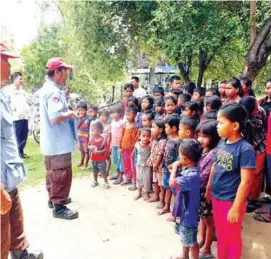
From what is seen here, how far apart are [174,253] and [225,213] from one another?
2.75 ft

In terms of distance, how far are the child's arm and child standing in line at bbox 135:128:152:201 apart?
2.18m

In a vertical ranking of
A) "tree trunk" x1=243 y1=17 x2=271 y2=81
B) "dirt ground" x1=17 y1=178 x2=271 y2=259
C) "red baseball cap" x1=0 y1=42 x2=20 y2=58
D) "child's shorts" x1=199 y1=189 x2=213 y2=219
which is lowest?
"dirt ground" x1=17 y1=178 x2=271 y2=259

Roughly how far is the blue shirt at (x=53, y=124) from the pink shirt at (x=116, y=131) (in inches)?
58.7

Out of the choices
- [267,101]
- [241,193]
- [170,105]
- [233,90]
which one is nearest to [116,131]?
[170,105]

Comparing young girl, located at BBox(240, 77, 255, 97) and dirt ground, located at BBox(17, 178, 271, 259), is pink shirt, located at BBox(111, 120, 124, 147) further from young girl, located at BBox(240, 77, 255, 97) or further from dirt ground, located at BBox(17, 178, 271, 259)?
young girl, located at BBox(240, 77, 255, 97)

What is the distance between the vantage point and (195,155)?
9.50 ft

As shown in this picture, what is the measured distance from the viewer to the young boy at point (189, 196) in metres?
2.84

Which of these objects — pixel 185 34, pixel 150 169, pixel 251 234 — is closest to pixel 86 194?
pixel 150 169

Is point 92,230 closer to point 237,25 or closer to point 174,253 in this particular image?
point 174,253

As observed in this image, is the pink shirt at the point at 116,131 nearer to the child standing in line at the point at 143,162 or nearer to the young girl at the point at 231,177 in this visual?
the child standing in line at the point at 143,162

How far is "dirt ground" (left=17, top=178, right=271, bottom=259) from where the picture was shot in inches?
130

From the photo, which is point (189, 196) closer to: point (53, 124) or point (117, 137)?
point (53, 124)

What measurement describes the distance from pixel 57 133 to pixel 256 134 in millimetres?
2285

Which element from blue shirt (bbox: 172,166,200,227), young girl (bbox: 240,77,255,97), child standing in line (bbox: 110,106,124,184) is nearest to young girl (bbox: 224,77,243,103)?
young girl (bbox: 240,77,255,97)
